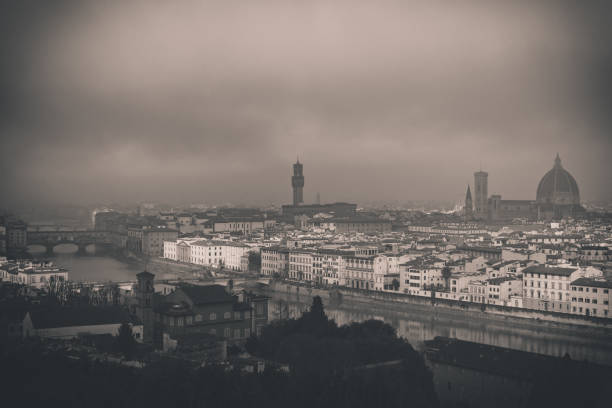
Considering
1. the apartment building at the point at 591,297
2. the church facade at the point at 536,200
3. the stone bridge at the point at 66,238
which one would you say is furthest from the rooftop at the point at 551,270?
the church facade at the point at 536,200

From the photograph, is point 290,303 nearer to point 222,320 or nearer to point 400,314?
point 400,314

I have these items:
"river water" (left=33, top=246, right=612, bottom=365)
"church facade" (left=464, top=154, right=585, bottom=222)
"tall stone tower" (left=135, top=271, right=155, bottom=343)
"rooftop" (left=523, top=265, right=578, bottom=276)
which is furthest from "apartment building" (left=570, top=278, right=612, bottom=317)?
"church facade" (left=464, top=154, right=585, bottom=222)

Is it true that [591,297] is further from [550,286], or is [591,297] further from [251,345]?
[251,345]

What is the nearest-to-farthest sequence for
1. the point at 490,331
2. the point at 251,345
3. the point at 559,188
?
the point at 251,345, the point at 490,331, the point at 559,188

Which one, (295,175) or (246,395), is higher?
(295,175)

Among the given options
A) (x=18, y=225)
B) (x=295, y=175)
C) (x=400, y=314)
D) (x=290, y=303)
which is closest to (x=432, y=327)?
(x=400, y=314)

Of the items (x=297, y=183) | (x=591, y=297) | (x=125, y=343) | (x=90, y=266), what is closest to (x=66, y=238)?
(x=90, y=266)
